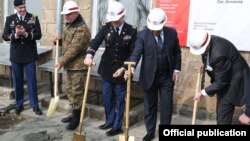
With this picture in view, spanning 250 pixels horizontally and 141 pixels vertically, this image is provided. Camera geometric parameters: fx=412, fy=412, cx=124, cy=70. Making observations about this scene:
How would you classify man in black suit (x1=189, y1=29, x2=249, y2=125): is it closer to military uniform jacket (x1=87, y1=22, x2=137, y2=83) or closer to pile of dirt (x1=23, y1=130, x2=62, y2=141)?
military uniform jacket (x1=87, y1=22, x2=137, y2=83)

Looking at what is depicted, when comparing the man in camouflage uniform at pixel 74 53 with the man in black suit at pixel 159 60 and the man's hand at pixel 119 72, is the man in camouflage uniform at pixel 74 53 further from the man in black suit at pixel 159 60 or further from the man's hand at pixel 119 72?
the man in black suit at pixel 159 60

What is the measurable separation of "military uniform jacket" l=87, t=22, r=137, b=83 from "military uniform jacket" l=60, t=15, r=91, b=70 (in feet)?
0.62

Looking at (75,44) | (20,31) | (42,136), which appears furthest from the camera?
(20,31)

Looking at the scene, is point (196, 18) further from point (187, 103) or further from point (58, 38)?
point (58, 38)

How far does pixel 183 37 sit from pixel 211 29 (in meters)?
0.51

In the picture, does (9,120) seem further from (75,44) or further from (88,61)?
(88,61)

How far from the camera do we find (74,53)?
5.72 m

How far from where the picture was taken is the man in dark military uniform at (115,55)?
18.2 ft

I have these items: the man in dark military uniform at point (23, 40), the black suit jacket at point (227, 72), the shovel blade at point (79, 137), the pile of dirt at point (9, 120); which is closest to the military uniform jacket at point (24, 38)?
the man in dark military uniform at point (23, 40)

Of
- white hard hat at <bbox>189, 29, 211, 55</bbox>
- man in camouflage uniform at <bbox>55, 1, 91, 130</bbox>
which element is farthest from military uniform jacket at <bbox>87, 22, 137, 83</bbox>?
white hard hat at <bbox>189, 29, 211, 55</bbox>

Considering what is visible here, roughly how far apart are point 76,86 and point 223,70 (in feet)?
7.58

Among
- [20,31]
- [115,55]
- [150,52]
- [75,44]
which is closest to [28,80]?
[20,31]

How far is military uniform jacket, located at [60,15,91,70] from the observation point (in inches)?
225

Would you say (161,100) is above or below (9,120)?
above
